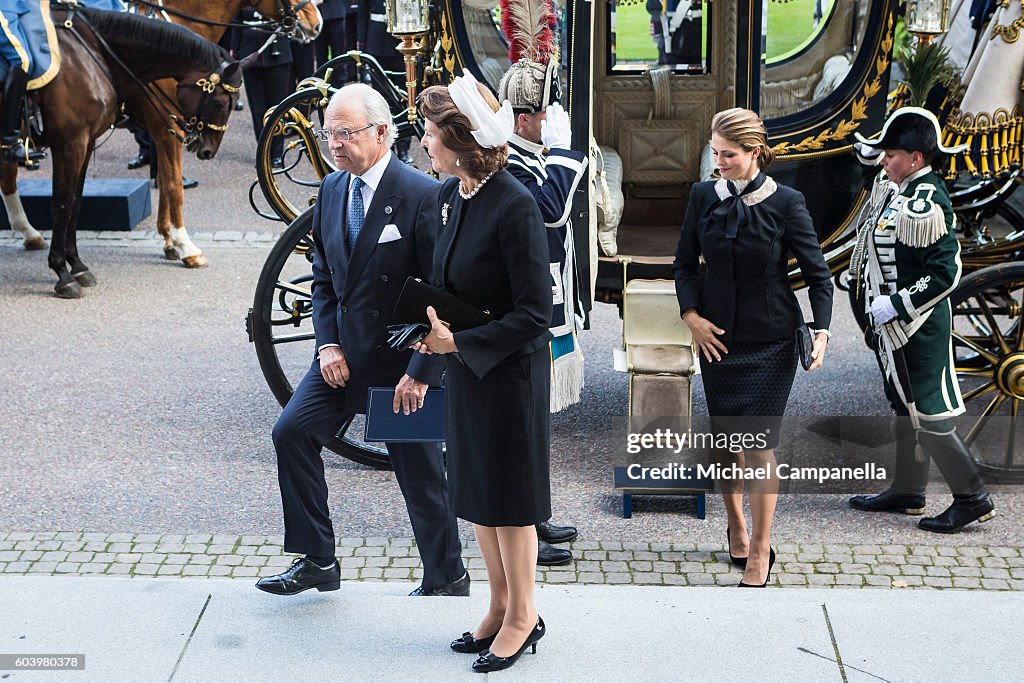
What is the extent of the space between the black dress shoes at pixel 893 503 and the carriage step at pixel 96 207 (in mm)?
6220

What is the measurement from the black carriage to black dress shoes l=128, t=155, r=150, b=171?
549cm

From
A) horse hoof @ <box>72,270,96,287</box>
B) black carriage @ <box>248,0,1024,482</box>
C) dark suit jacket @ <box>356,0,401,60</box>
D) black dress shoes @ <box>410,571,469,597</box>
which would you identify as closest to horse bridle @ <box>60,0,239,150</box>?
horse hoof @ <box>72,270,96,287</box>

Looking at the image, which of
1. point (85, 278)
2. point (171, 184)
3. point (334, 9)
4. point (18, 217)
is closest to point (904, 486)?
point (85, 278)

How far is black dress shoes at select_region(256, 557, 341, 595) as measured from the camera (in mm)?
4125

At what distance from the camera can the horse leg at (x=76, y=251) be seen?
321 inches

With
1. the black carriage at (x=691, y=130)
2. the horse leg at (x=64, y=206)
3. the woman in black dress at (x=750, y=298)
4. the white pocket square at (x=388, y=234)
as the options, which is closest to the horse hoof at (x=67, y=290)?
the horse leg at (x=64, y=206)

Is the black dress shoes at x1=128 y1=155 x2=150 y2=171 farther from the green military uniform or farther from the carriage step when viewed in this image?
the green military uniform

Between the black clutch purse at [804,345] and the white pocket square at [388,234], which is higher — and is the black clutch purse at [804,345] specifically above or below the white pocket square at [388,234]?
below

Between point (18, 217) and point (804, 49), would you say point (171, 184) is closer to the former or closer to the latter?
point (18, 217)

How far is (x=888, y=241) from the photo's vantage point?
4.87 meters

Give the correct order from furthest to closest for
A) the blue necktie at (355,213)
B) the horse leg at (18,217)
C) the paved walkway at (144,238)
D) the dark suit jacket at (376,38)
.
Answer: the dark suit jacket at (376,38), the paved walkway at (144,238), the horse leg at (18,217), the blue necktie at (355,213)

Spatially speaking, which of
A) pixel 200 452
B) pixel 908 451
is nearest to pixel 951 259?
pixel 908 451

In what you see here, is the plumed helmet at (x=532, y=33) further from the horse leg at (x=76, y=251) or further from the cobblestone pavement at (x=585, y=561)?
the horse leg at (x=76, y=251)

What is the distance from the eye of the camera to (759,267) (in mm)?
4477
